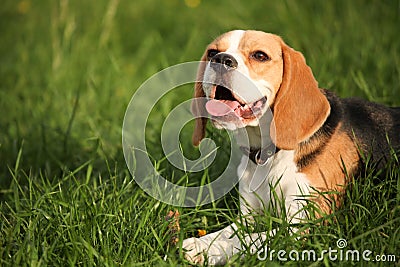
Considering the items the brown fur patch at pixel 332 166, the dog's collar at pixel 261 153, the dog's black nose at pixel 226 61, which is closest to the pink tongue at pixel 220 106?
the dog's black nose at pixel 226 61

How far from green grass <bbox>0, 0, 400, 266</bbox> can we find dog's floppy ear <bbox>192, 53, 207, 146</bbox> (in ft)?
0.88

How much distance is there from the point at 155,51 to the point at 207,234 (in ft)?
12.8

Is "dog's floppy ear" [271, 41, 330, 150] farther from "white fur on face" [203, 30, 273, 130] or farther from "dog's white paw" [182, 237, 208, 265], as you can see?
"dog's white paw" [182, 237, 208, 265]

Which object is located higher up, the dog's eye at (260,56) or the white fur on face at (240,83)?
the dog's eye at (260,56)

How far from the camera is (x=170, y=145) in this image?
4.84 meters

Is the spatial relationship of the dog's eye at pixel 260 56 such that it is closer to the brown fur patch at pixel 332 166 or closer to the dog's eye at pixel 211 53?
the dog's eye at pixel 211 53

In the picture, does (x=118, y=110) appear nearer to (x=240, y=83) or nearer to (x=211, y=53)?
(x=211, y=53)

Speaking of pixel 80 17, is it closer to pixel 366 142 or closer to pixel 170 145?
pixel 170 145

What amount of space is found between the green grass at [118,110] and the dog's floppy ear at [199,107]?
269 mm

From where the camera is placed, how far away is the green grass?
3465 mm

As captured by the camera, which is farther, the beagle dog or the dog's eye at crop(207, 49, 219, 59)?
the dog's eye at crop(207, 49, 219, 59)

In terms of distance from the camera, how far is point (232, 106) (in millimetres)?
3760

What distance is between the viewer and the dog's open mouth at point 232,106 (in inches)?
147

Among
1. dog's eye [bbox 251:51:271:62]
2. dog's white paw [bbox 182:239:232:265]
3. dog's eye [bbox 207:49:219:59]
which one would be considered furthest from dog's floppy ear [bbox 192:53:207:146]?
dog's white paw [bbox 182:239:232:265]
